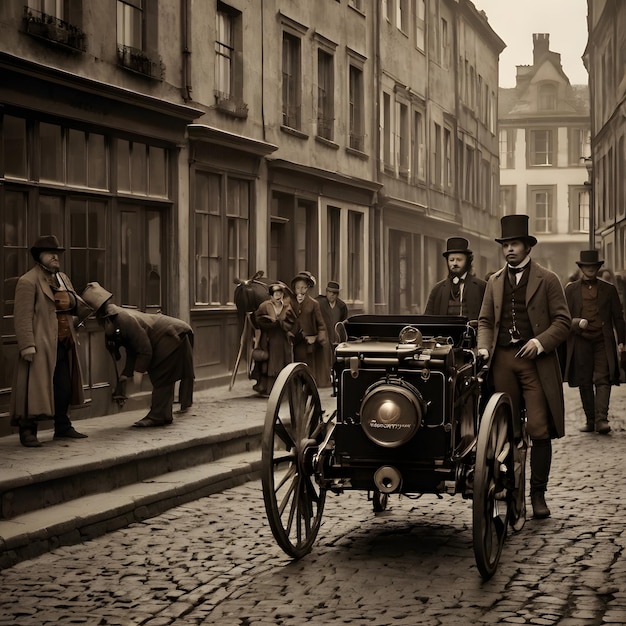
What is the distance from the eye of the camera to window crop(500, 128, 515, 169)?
63.7 m

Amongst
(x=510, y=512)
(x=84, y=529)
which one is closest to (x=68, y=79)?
(x=84, y=529)

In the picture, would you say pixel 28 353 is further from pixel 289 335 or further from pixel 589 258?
pixel 589 258

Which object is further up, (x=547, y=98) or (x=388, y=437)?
(x=547, y=98)

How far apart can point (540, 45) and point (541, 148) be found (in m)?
7.18

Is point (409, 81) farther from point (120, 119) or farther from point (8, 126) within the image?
point (8, 126)

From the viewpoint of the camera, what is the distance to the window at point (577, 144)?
6375cm

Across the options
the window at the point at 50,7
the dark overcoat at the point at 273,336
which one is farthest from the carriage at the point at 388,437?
the dark overcoat at the point at 273,336

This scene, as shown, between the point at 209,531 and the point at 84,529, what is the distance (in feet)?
2.59

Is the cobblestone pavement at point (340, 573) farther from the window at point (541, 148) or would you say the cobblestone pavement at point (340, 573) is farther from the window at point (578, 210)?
the window at point (541, 148)

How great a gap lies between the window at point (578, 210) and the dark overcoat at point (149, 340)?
5279 cm

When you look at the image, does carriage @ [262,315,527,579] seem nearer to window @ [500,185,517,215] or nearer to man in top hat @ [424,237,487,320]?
man in top hat @ [424,237,487,320]

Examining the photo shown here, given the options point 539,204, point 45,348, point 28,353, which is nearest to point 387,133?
point 45,348

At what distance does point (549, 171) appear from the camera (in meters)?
63.7

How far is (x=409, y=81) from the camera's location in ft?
97.9
